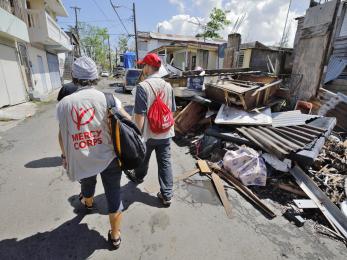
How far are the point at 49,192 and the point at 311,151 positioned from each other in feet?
13.9

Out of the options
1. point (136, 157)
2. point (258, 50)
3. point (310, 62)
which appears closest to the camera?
point (136, 157)

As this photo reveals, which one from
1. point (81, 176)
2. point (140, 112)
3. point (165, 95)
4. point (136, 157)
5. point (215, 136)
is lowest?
point (215, 136)

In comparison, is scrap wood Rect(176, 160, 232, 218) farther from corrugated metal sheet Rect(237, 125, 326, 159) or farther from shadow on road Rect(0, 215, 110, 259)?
shadow on road Rect(0, 215, 110, 259)

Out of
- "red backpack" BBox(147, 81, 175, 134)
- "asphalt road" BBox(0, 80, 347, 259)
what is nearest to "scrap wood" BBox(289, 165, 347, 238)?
"asphalt road" BBox(0, 80, 347, 259)

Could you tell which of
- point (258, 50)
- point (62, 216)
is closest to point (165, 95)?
point (62, 216)

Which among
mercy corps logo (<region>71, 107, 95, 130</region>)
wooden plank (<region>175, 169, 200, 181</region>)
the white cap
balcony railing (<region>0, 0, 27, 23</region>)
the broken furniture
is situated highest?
balcony railing (<region>0, 0, 27, 23</region>)

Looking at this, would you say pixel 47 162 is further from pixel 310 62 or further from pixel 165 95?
pixel 310 62

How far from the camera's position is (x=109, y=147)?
187 cm

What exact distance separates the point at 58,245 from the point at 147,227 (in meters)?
0.97

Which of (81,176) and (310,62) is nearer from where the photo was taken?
(81,176)

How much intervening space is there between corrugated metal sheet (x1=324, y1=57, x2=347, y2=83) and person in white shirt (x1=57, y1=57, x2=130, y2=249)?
8.89m

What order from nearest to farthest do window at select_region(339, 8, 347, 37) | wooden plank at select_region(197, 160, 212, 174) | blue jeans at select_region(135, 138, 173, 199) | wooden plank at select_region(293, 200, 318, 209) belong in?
blue jeans at select_region(135, 138, 173, 199) < wooden plank at select_region(293, 200, 318, 209) < wooden plank at select_region(197, 160, 212, 174) < window at select_region(339, 8, 347, 37)

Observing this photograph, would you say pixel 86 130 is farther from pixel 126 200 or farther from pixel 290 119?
pixel 290 119

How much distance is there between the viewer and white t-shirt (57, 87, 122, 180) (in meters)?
1.69
